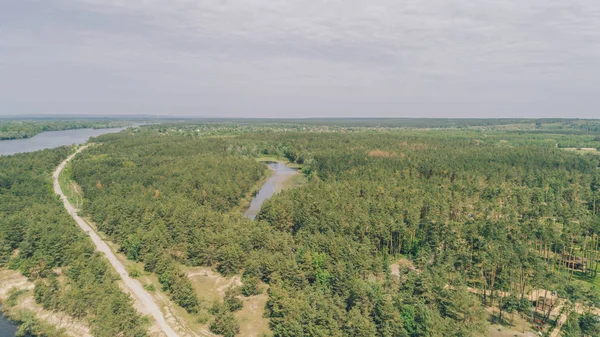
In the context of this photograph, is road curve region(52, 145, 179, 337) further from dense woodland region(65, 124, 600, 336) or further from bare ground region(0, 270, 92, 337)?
bare ground region(0, 270, 92, 337)

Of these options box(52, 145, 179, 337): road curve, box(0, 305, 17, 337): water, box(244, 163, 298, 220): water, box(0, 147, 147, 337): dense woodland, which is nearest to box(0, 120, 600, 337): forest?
box(0, 147, 147, 337): dense woodland

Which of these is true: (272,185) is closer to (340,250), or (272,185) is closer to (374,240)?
(374,240)

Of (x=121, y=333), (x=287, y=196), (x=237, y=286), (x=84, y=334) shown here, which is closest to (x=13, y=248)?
(x=84, y=334)

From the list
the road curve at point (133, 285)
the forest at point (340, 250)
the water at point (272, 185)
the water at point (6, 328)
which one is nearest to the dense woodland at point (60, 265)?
the forest at point (340, 250)

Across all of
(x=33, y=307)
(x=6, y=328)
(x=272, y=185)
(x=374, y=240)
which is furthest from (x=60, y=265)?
(x=272, y=185)

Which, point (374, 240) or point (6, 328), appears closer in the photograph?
point (6, 328)

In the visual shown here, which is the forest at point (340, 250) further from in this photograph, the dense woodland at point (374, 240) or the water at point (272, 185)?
the water at point (272, 185)
